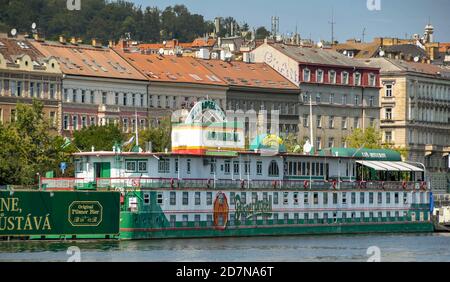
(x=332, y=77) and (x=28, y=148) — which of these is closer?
(x=28, y=148)

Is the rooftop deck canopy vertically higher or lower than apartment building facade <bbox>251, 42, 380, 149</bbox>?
lower

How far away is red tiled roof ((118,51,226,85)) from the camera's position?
120 m

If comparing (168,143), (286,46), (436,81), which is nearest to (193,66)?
(286,46)

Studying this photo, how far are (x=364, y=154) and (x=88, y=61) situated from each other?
32882mm

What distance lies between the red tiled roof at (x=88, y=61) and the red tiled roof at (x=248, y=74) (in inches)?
408

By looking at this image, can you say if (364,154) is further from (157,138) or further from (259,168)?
(157,138)

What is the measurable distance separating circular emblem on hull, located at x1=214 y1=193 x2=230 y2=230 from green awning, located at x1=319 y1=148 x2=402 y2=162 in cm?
1283

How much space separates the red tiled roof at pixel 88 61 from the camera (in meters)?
112

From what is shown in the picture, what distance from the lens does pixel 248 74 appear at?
422 ft

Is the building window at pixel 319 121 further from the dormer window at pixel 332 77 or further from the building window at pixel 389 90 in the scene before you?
the building window at pixel 389 90

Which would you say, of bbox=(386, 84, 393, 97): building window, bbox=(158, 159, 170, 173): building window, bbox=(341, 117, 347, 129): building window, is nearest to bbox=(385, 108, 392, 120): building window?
bbox=(386, 84, 393, 97): building window

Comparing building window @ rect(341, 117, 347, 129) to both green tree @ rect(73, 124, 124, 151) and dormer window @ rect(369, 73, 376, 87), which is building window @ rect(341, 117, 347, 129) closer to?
dormer window @ rect(369, 73, 376, 87)

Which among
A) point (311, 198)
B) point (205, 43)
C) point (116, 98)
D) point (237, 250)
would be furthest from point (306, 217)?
point (205, 43)

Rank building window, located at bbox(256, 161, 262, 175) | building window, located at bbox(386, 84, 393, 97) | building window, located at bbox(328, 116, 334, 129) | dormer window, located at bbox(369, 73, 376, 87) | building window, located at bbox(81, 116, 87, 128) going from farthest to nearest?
building window, located at bbox(386, 84, 393, 97)
dormer window, located at bbox(369, 73, 376, 87)
building window, located at bbox(328, 116, 334, 129)
building window, located at bbox(81, 116, 87, 128)
building window, located at bbox(256, 161, 262, 175)
